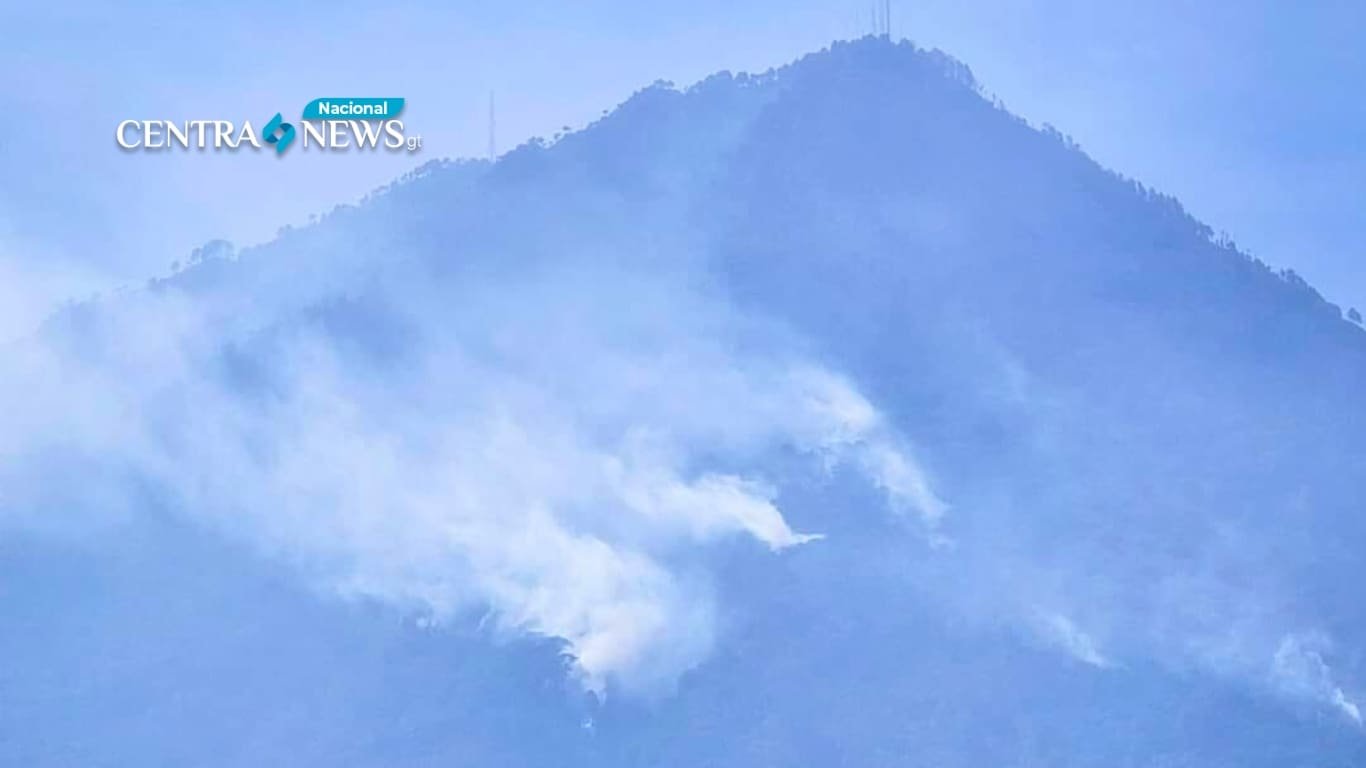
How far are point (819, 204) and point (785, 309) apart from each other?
8.57 m

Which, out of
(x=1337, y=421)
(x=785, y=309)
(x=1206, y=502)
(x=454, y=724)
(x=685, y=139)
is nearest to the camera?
(x=454, y=724)

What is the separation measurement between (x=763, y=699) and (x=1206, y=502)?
667 inches

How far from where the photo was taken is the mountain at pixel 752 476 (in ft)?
180

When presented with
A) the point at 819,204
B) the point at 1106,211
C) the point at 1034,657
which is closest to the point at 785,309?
the point at 819,204

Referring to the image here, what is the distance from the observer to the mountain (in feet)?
180

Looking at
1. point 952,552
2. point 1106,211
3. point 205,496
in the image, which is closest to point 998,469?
point 952,552

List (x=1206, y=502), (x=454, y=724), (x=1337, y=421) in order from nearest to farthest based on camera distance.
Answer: (x=454, y=724) → (x=1206, y=502) → (x=1337, y=421)

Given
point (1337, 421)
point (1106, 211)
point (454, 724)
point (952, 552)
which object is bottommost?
point (454, 724)

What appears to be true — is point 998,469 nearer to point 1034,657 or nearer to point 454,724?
point 1034,657

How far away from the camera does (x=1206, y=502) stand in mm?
63062

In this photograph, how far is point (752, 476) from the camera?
208 ft

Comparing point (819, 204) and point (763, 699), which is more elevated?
point (819, 204)

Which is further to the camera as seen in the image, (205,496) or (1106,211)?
(1106,211)

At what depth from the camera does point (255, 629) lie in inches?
2304
